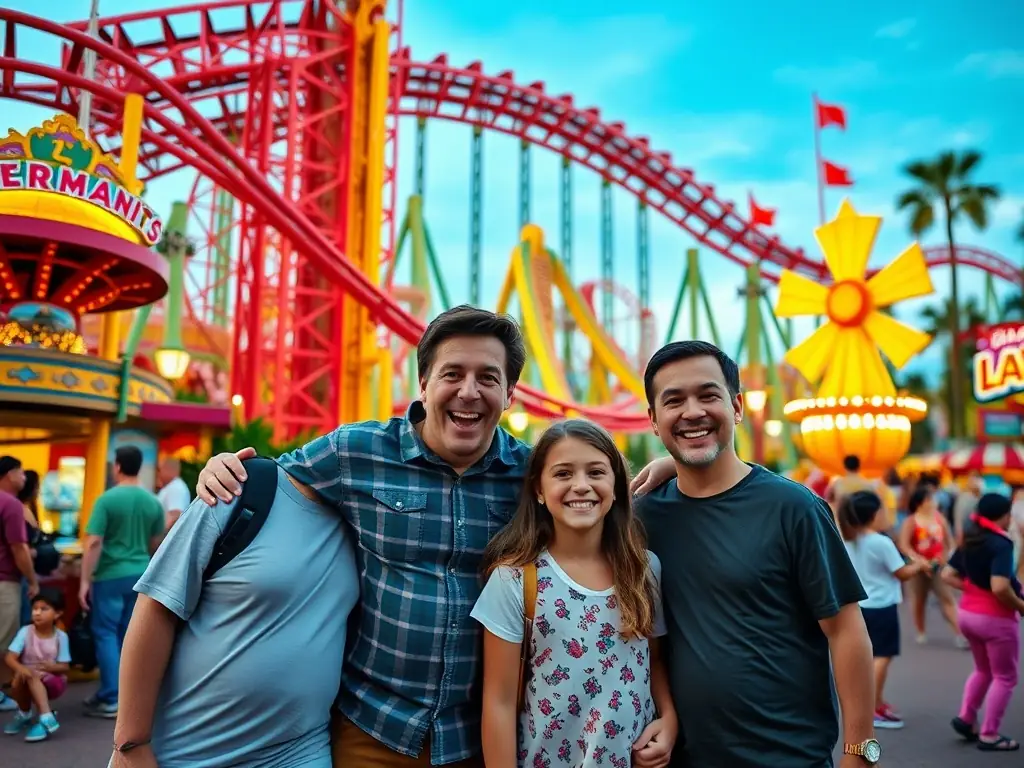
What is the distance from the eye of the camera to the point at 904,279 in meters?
10.1

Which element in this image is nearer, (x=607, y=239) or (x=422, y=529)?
(x=422, y=529)

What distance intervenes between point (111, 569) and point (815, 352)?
879cm

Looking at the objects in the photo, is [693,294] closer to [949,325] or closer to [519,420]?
[519,420]

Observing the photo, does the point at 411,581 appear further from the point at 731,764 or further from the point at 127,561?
the point at 127,561

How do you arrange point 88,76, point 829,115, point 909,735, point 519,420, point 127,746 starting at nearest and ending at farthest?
point 127,746 < point 909,735 < point 88,76 < point 519,420 < point 829,115

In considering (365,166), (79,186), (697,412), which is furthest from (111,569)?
(365,166)

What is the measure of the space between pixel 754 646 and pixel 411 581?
0.84m

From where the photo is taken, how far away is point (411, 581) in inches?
74.7

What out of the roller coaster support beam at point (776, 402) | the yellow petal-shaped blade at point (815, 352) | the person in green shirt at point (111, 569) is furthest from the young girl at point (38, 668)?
the roller coaster support beam at point (776, 402)

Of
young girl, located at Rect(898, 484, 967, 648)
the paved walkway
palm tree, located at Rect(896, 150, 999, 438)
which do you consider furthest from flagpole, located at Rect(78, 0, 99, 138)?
palm tree, located at Rect(896, 150, 999, 438)

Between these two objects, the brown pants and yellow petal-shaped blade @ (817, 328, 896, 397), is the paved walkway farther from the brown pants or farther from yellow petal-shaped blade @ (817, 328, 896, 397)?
yellow petal-shaped blade @ (817, 328, 896, 397)

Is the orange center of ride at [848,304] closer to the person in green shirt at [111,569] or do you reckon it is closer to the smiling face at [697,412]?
the person in green shirt at [111,569]

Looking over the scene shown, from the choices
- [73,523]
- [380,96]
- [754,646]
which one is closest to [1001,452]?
[380,96]

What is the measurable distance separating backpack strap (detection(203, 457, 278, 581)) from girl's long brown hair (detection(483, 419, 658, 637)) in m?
0.53
